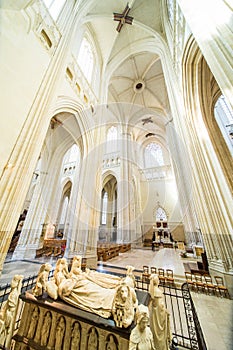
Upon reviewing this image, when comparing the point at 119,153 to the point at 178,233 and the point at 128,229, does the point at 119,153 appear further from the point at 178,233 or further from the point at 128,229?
the point at 178,233

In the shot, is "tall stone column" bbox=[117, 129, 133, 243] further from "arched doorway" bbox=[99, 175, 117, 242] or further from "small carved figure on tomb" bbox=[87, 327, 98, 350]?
"small carved figure on tomb" bbox=[87, 327, 98, 350]

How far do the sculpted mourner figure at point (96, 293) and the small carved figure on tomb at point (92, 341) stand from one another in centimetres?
17

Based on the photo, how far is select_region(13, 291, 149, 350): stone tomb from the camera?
1354 millimetres

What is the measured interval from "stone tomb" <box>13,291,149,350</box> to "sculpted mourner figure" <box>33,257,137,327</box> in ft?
0.20

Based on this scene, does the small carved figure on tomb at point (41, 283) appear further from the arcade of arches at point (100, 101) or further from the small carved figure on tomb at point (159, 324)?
the small carved figure on tomb at point (159, 324)

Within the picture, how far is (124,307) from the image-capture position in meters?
1.38

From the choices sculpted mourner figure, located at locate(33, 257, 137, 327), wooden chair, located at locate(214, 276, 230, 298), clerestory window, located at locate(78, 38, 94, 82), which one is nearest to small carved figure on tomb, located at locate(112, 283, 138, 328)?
sculpted mourner figure, located at locate(33, 257, 137, 327)

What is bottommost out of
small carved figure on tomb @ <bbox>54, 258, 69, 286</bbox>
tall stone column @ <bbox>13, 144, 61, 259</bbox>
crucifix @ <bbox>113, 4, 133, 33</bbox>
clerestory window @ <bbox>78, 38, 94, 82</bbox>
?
small carved figure on tomb @ <bbox>54, 258, 69, 286</bbox>

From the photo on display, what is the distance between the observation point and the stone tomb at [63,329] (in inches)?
53.3

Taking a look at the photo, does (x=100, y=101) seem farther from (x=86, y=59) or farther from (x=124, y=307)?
(x=124, y=307)

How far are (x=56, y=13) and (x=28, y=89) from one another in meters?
4.38

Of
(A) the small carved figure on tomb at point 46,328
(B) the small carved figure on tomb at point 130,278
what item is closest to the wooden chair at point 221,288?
(B) the small carved figure on tomb at point 130,278

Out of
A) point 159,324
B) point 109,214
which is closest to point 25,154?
point 159,324

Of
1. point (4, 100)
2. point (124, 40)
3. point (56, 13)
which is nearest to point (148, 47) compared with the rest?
point (124, 40)
